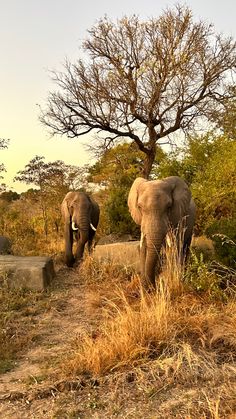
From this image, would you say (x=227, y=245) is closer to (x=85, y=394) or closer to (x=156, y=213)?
(x=156, y=213)

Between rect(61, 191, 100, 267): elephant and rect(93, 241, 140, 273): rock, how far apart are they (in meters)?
1.18

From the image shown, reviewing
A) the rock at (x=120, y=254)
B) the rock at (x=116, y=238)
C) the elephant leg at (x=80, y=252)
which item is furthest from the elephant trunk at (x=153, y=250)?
the rock at (x=116, y=238)

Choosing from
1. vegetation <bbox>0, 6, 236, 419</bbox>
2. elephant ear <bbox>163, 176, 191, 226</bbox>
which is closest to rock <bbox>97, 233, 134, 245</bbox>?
vegetation <bbox>0, 6, 236, 419</bbox>

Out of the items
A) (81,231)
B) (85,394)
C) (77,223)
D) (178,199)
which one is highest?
(178,199)

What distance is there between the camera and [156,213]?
23.5 ft

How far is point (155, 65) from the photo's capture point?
2089 cm

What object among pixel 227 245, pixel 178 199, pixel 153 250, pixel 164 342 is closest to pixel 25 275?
pixel 153 250

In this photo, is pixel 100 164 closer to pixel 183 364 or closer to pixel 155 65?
pixel 155 65

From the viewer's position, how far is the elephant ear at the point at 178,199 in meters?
7.57

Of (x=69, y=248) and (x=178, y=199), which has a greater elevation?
(x=178, y=199)

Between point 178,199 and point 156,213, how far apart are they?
0.66 metres

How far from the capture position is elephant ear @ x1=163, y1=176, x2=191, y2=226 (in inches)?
298

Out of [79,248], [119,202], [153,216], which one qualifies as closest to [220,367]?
[153,216]

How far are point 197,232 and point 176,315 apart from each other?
24.6 ft
